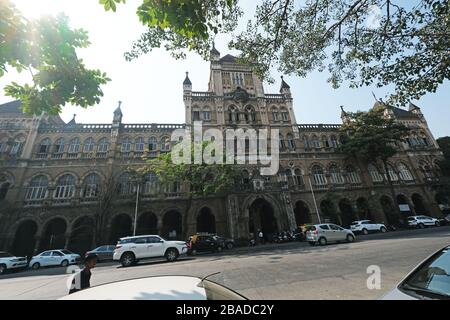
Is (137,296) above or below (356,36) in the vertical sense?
below

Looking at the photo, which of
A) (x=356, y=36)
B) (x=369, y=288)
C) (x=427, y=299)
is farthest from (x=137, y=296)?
(x=356, y=36)

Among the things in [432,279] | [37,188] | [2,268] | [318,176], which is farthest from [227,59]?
[432,279]

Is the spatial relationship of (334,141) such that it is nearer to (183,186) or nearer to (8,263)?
(183,186)

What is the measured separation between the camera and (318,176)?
89.7 feet

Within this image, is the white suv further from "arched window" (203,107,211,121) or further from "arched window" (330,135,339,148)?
"arched window" (330,135,339,148)

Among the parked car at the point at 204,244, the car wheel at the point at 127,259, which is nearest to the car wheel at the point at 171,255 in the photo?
the car wheel at the point at 127,259

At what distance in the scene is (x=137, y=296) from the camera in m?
1.65

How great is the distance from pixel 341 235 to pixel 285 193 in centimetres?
778

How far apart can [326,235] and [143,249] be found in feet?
41.6

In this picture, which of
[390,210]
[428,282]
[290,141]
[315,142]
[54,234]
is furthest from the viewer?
[315,142]

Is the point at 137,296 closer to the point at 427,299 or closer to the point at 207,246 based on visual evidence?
the point at 427,299

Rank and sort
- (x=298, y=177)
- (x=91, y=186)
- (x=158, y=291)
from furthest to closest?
1. (x=298, y=177)
2. (x=91, y=186)
3. (x=158, y=291)

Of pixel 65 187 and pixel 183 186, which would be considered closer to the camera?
pixel 65 187

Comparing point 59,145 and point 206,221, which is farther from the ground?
point 59,145
